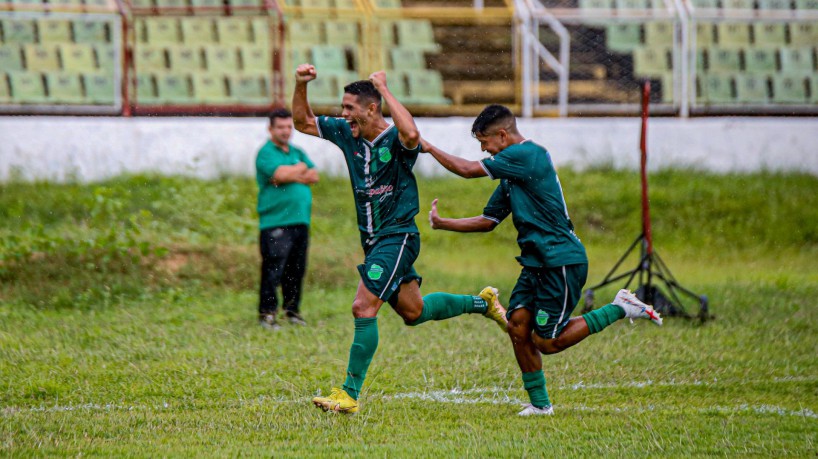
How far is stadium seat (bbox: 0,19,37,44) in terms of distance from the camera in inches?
736

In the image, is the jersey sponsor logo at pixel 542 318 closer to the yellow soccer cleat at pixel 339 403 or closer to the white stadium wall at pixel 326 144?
the yellow soccer cleat at pixel 339 403

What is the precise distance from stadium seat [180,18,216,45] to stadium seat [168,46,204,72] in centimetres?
21

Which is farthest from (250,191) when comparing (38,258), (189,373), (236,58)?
(189,373)

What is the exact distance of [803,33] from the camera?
1992cm

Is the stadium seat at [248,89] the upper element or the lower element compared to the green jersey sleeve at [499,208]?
lower

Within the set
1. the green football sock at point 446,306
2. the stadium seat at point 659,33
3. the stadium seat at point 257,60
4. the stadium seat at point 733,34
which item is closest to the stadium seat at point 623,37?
the stadium seat at point 659,33

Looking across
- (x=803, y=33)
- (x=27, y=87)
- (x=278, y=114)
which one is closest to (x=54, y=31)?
(x=27, y=87)

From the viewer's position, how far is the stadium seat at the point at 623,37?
64.1ft

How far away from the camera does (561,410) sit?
258 inches

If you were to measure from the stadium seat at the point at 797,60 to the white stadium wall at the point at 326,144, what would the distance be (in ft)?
4.08

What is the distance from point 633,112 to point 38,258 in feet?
34.6

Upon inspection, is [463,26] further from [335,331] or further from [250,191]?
[335,331]

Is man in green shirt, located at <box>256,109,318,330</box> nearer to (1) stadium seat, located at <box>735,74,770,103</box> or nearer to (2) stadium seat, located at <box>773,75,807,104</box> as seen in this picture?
(1) stadium seat, located at <box>735,74,770,103</box>

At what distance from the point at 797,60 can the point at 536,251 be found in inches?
596
